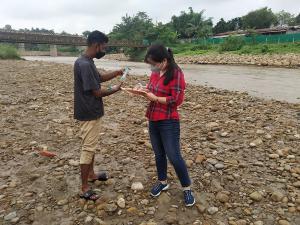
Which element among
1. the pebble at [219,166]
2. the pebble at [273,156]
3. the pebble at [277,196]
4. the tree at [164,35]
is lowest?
the pebble at [277,196]

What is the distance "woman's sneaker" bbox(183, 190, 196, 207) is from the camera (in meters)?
4.45

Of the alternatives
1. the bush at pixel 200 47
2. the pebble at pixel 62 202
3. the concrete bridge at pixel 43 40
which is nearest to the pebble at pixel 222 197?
the pebble at pixel 62 202

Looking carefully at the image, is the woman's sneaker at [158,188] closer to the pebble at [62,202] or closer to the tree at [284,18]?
the pebble at [62,202]

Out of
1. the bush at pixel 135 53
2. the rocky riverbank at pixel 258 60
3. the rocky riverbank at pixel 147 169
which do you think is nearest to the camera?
the rocky riverbank at pixel 147 169

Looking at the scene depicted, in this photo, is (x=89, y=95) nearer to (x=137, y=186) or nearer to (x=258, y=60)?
(x=137, y=186)

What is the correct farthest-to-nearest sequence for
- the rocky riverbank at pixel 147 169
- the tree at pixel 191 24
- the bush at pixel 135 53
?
1. the tree at pixel 191 24
2. the bush at pixel 135 53
3. the rocky riverbank at pixel 147 169

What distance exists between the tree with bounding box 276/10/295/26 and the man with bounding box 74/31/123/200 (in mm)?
89659

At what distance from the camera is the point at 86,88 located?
4.15 meters

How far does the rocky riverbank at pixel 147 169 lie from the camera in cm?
434

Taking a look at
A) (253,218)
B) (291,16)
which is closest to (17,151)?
(253,218)

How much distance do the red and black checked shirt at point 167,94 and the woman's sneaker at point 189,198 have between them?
1020mm

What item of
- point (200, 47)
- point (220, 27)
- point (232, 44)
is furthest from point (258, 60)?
point (220, 27)

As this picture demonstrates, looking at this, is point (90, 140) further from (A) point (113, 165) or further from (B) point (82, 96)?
(A) point (113, 165)

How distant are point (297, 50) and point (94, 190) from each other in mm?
38572
